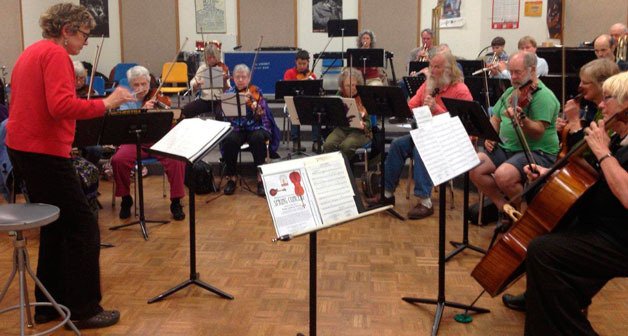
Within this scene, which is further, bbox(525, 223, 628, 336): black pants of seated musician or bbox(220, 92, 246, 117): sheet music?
bbox(220, 92, 246, 117): sheet music

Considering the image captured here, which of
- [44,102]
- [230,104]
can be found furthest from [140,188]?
[44,102]

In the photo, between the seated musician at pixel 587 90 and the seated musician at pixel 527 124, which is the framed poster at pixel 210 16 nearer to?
the seated musician at pixel 527 124

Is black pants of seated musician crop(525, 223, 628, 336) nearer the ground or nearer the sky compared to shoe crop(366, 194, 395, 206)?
nearer the sky

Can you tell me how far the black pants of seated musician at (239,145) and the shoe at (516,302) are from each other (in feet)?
11.7

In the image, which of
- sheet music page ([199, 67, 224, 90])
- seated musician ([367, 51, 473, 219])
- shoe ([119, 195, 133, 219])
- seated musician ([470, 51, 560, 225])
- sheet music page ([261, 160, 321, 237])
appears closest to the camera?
sheet music page ([261, 160, 321, 237])

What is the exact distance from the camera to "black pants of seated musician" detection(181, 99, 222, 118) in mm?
7031

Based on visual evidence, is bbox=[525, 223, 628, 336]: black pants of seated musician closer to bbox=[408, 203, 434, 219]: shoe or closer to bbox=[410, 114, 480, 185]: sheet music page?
bbox=[410, 114, 480, 185]: sheet music page

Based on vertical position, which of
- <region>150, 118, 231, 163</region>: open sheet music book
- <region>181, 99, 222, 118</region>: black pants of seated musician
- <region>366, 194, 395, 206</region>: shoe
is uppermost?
<region>150, 118, 231, 163</region>: open sheet music book

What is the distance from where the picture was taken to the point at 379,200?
19.7 feet

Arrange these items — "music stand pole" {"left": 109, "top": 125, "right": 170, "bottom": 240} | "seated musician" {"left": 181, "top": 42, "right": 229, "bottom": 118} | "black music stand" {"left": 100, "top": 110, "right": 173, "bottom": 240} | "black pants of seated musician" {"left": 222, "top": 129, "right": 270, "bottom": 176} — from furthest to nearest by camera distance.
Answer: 1. "seated musician" {"left": 181, "top": 42, "right": 229, "bottom": 118}
2. "black pants of seated musician" {"left": 222, "top": 129, "right": 270, "bottom": 176}
3. "music stand pole" {"left": 109, "top": 125, "right": 170, "bottom": 240}
4. "black music stand" {"left": 100, "top": 110, "right": 173, "bottom": 240}

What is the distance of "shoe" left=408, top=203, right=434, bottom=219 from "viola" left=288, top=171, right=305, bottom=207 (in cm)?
315

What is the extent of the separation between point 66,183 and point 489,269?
209 centimetres

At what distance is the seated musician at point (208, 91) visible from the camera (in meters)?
6.97

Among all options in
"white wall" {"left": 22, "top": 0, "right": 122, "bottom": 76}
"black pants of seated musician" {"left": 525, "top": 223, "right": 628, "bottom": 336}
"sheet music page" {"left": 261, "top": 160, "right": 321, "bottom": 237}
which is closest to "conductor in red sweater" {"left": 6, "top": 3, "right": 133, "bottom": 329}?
"sheet music page" {"left": 261, "top": 160, "right": 321, "bottom": 237}
